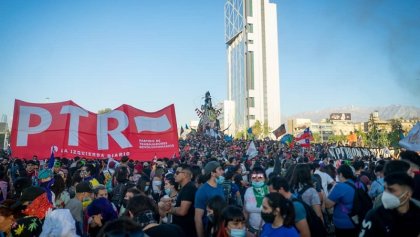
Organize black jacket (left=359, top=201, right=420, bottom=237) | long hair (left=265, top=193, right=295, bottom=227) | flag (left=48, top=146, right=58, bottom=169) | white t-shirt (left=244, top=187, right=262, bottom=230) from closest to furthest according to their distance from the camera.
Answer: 1. black jacket (left=359, top=201, right=420, bottom=237)
2. long hair (left=265, top=193, right=295, bottom=227)
3. white t-shirt (left=244, top=187, right=262, bottom=230)
4. flag (left=48, top=146, right=58, bottom=169)

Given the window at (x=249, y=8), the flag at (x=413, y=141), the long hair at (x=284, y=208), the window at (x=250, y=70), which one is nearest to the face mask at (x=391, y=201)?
the long hair at (x=284, y=208)

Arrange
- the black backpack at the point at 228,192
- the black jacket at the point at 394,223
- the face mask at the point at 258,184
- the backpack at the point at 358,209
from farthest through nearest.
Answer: the black backpack at the point at 228,192
the face mask at the point at 258,184
the backpack at the point at 358,209
the black jacket at the point at 394,223

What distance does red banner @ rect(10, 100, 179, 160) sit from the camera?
9258mm

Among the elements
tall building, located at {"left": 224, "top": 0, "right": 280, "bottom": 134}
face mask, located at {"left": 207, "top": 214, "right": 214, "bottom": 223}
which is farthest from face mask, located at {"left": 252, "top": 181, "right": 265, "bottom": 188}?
tall building, located at {"left": 224, "top": 0, "right": 280, "bottom": 134}

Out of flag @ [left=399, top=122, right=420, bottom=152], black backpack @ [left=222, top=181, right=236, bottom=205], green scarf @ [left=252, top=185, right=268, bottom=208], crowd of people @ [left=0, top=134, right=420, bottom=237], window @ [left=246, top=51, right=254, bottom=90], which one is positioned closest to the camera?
crowd of people @ [left=0, top=134, right=420, bottom=237]

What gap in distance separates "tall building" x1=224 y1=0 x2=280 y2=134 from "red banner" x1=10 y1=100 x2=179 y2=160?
359 feet

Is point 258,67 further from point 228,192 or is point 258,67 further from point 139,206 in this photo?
point 139,206

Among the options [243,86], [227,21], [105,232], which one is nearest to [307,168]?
[105,232]

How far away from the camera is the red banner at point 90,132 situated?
9258mm

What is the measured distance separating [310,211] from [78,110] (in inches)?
314

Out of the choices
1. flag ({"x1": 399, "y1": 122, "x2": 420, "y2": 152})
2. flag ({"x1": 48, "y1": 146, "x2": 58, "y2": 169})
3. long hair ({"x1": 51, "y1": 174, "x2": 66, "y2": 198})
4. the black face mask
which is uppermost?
flag ({"x1": 399, "y1": 122, "x2": 420, "y2": 152})

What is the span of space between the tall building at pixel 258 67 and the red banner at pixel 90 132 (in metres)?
109

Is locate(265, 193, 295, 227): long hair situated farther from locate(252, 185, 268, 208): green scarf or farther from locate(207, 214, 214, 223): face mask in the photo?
locate(252, 185, 268, 208): green scarf

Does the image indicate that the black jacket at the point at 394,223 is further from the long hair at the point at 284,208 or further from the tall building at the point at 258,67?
the tall building at the point at 258,67
